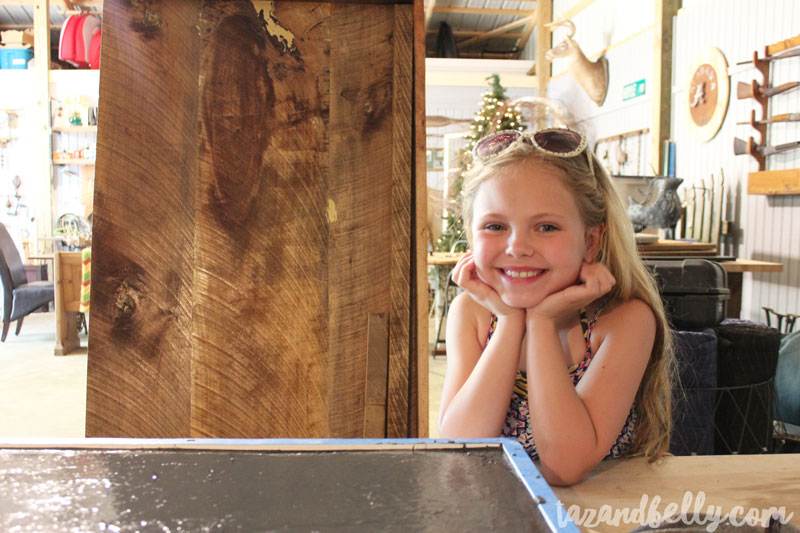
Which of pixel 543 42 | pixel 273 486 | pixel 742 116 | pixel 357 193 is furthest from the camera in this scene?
pixel 543 42

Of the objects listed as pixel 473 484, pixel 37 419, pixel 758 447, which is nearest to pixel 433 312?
pixel 37 419

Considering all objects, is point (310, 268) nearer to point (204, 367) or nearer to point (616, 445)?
point (204, 367)

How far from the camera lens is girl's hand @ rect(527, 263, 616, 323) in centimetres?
120

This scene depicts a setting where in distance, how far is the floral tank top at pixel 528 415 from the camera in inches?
50.5

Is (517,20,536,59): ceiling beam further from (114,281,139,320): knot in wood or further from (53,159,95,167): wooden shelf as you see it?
(114,281,139,320): knot in wood

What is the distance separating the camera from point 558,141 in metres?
1.34

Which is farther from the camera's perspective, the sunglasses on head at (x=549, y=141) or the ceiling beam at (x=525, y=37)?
the ceiling beam at (x=525, y=37)

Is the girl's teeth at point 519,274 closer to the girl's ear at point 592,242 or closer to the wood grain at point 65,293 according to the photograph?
the girl's ear at point 592,242

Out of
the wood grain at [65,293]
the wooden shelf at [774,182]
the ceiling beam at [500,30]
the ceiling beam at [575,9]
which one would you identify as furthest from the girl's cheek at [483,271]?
the ceiling beam at [500,30]

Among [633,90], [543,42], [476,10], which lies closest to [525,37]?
[543,42]

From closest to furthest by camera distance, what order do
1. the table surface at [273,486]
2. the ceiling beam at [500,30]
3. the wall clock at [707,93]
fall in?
the table surface at [273,486] < the wall clock at [707,93] < the ceiling beam at [500,30]

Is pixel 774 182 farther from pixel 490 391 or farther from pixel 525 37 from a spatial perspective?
pixel 525 37

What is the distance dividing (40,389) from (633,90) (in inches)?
247

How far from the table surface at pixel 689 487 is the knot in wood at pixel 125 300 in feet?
3.10
